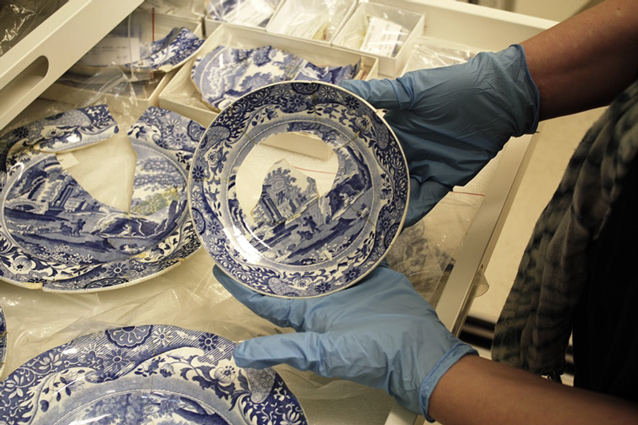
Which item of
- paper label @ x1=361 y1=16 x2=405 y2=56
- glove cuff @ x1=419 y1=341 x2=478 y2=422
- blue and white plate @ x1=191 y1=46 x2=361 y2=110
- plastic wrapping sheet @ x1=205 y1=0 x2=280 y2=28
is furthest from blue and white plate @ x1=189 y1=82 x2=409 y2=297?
plastic wrapping sheet @ x1=205 y1=0 x2=280 y2=28

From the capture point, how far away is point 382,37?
50.3 inches

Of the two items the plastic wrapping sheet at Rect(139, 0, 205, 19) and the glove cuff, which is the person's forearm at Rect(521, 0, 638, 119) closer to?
the glove cuff

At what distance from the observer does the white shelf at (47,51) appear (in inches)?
34.3

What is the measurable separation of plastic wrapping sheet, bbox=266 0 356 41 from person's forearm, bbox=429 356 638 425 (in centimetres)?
84

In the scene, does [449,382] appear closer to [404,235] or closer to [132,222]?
[404,235]

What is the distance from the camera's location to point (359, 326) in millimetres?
781

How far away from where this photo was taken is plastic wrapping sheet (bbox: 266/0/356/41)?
1310 millimetres

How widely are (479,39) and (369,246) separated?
0.65 meters

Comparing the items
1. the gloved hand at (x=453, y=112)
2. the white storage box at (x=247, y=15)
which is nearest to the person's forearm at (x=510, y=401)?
the gloved hand at (x=453, y=112)

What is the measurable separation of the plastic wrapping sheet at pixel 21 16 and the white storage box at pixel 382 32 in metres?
0.55

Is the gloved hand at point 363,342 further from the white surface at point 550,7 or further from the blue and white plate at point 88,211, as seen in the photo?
the white surface at point 550,7

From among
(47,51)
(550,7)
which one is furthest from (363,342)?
(550,7)

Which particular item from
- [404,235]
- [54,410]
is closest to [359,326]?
[404,235]

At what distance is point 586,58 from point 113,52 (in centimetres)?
90
